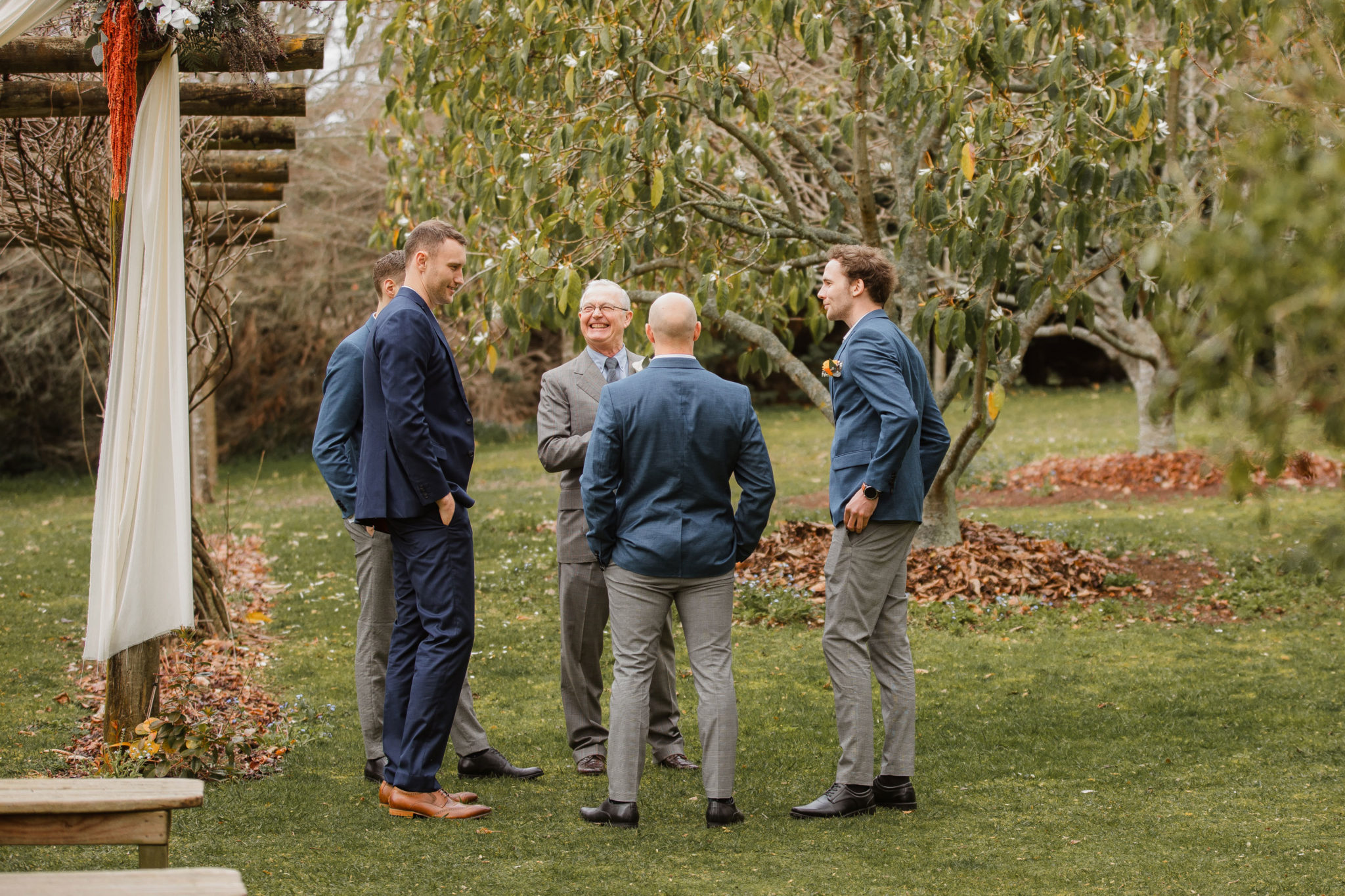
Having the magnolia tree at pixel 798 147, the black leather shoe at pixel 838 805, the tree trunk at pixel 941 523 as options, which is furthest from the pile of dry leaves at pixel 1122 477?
the black leather shoe at pixel 838 805

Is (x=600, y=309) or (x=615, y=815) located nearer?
(x=615, y=815)

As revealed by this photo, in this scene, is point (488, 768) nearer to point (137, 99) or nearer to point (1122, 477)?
point (137, 99)

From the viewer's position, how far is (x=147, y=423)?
4.56 metres

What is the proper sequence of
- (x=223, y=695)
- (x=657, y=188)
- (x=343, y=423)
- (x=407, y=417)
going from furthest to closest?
(x=657, y=188), (x=223, y=695), (x=343, y=423), (x=407, y=417)

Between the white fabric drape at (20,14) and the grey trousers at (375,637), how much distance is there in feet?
6.70

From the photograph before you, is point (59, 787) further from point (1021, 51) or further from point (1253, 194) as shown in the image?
point (1021, 51)

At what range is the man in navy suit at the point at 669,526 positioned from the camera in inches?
167

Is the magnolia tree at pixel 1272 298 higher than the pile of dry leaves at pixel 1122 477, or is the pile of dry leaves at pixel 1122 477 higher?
the magnolia tree at pixel 1272 298

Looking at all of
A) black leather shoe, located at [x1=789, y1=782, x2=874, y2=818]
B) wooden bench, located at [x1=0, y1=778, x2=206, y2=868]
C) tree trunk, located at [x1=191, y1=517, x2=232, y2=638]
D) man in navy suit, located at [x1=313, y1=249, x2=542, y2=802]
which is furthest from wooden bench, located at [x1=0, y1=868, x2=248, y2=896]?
tree trunk, located at [x1=191, y1=517, x2=232, y2=638]

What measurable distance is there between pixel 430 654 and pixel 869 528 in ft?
5.30

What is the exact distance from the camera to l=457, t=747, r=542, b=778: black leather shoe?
5000 mm

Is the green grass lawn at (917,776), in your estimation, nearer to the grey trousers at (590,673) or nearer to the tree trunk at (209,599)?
the grey trousers at (590,673)

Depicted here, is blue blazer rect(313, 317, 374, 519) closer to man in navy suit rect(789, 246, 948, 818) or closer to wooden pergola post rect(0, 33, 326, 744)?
wooden pergola post rect(0, 33, 326, 744)

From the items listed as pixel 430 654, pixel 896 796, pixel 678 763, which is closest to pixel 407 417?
pixel 430 654
